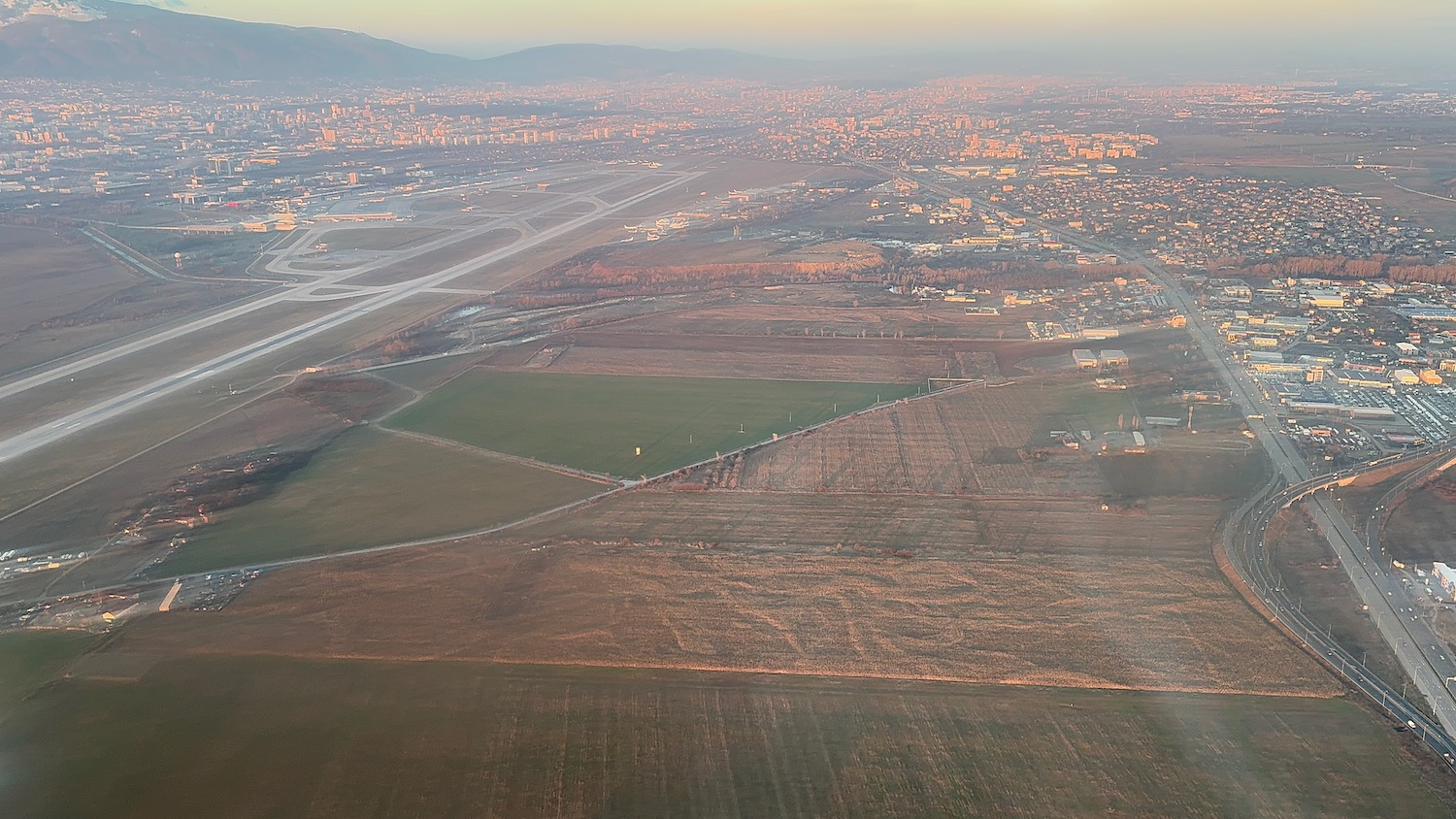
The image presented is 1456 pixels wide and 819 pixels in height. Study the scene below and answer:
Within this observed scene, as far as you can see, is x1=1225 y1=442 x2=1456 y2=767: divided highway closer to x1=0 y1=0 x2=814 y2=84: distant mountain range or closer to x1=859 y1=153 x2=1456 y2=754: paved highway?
x1=859 y1=153 x2=1456 y2=754: paved highway

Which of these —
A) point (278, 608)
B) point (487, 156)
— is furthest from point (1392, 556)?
point (487, 156)

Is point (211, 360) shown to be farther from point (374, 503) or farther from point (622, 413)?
point (622, 413)

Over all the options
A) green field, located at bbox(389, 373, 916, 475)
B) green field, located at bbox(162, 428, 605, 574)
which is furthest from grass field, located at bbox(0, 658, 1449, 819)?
green field, located at bbox(389, 373, 916, 475)

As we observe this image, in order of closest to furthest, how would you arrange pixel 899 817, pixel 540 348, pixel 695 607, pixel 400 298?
pixel 899 817, pixel 695 607, pixel 540 348, pixel 400 298

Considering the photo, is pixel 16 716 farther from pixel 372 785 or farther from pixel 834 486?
pixel 834 486

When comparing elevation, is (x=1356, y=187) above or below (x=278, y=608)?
below

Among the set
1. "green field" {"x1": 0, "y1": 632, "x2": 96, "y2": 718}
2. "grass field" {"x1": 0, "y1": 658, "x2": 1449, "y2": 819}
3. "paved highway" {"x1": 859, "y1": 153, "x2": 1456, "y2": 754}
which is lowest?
"paved highway" {"x1": 859, "y1": 153, "x2": 1456, "y2": 754}
